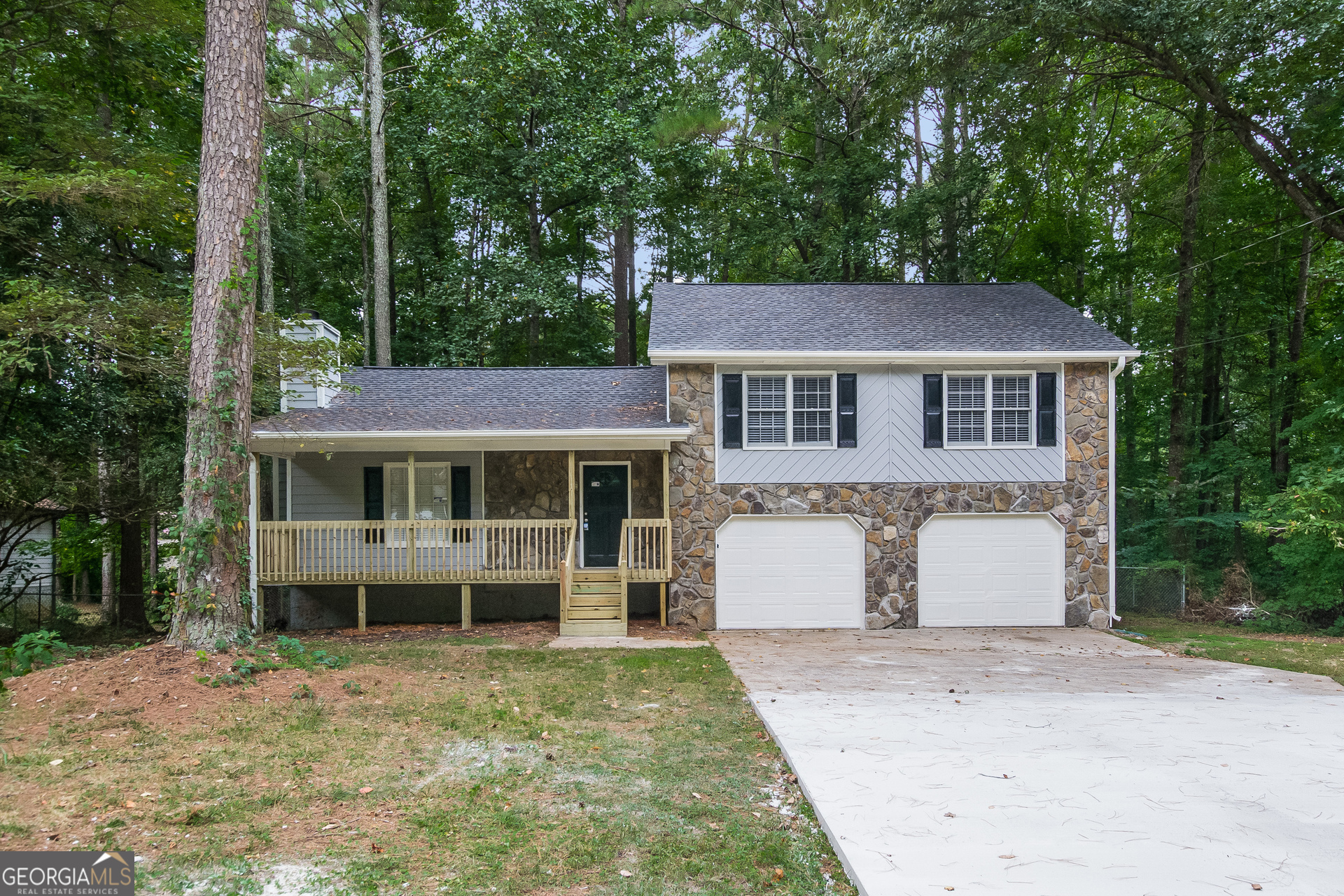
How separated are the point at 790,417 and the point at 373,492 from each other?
22.7 feet

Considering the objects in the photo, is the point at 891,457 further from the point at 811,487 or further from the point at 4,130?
the point at 4,130

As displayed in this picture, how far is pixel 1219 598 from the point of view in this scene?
13531 millimetres

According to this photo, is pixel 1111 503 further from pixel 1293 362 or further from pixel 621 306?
pixel 621 306

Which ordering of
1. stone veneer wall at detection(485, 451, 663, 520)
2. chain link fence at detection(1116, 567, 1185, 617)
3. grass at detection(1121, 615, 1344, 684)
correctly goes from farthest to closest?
1. chain link fence at detection(1116, 567, 1185, 617)
2. stone veneer wall at detection(485, 451, 663, 520)
3. grass at detection(1121, 615, 1344, 684)

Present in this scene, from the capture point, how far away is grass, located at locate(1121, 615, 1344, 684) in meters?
8.70

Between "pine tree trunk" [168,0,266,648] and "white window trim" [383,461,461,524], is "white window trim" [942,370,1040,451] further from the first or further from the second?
"pine tree trunk" [168,0,266,648]

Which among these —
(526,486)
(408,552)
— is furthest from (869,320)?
(408,552)

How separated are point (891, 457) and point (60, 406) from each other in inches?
483

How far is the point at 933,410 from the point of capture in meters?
11.0

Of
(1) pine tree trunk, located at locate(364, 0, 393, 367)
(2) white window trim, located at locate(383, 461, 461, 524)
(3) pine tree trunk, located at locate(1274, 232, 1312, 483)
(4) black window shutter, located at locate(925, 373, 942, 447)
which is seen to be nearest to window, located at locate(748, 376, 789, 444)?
(4) black window shutter, located at locate(925, 373, 942, 447)

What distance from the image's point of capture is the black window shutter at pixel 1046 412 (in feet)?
36.1

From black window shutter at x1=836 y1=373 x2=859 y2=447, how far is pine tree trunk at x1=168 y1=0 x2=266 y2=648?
7.91 meters

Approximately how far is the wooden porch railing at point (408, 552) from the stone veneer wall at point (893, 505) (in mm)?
1982

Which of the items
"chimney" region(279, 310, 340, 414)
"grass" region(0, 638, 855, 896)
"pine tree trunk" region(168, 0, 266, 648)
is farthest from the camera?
"chimney" region(279, 310, 340, 414)
